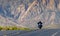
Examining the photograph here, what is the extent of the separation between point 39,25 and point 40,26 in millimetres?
282

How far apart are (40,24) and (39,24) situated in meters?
0.20

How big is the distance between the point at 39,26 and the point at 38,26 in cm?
18

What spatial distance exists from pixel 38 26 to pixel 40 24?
0.65 metres

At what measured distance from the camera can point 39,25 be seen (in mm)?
44188

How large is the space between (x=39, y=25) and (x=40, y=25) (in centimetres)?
22

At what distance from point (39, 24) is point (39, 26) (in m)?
0.53

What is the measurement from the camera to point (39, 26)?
44688mm

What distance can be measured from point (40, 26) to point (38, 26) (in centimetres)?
42

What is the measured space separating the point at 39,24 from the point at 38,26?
1.65ft

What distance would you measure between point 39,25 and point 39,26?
0.53m

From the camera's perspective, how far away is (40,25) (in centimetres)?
4403

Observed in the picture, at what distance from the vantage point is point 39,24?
44.3 metres

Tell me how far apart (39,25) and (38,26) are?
0.49 metres
